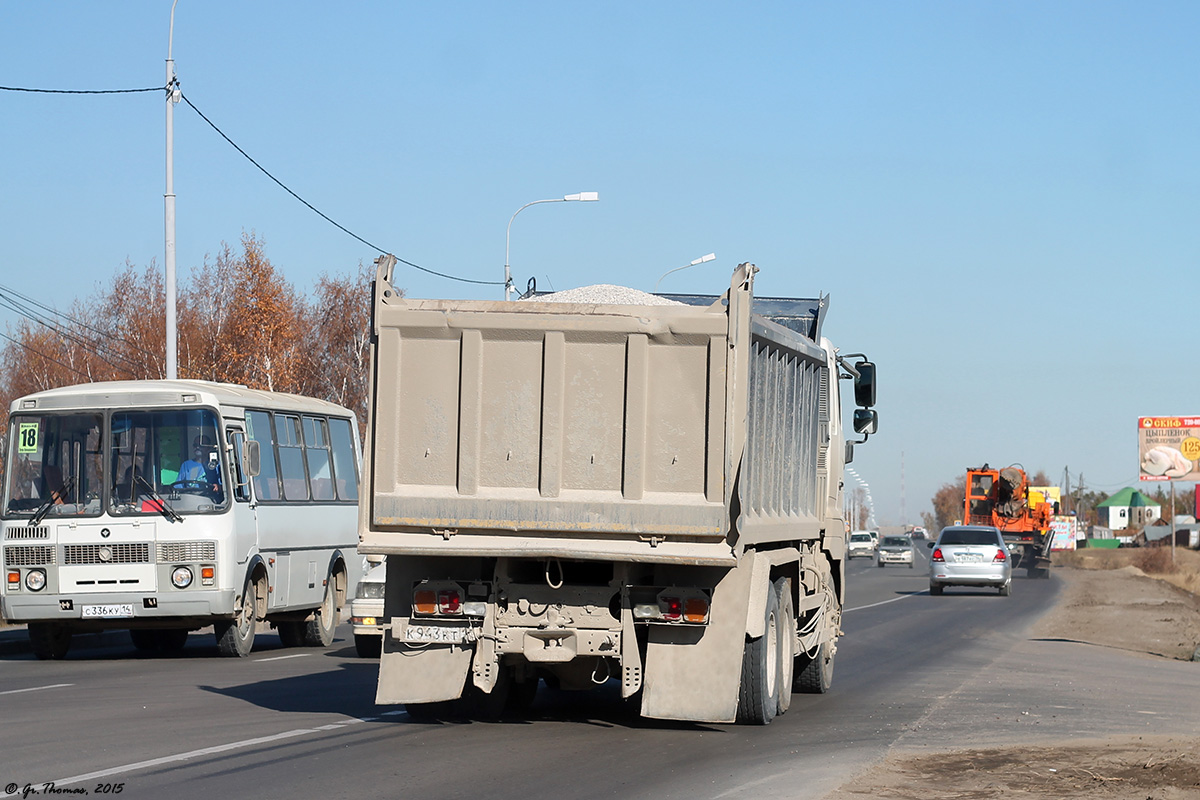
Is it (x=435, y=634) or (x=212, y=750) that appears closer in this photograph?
(x=212, y=750)

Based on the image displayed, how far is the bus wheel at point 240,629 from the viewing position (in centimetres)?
1842

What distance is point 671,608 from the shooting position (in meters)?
10.5

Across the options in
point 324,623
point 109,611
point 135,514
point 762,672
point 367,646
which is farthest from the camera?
point 324,623

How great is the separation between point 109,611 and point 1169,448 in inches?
3067

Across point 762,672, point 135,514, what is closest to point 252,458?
point 135,514

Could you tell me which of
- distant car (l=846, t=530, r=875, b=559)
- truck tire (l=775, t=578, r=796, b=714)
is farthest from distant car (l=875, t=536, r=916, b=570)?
truck tire (l=775, t=578, r=796, b=714)

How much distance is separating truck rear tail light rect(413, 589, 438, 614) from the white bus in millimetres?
7514

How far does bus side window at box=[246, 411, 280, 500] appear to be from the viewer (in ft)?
62.7

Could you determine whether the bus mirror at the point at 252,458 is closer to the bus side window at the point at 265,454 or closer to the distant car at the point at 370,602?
the bus side window at the point at 265,454

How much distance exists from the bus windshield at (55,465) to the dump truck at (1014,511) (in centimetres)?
3925

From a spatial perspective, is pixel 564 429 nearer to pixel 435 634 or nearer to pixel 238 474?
pixel 435 634

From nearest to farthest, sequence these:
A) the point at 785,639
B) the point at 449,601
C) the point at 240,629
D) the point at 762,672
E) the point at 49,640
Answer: the point at 449,601 < the point at 762,672 < the point at 785,639 < the point at 240,629 < the point at 49,640

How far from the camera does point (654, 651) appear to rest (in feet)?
34.3

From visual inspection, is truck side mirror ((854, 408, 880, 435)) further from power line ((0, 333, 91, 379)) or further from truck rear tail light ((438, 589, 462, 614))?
power line ((0, 333, 91, 379))
